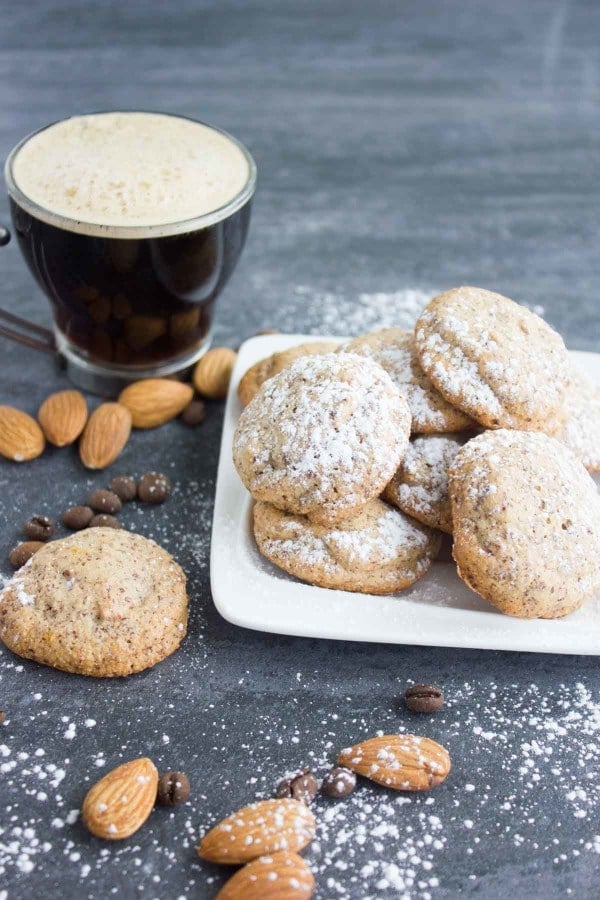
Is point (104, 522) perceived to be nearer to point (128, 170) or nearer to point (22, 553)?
point (22, 553)

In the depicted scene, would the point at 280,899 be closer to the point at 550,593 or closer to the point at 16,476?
the point at 550,593

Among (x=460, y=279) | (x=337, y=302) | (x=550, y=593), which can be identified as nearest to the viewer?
(x=550, y=593)

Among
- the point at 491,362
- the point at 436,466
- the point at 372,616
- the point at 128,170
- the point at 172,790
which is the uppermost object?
the point at 128,170

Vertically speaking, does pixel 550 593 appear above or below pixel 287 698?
above

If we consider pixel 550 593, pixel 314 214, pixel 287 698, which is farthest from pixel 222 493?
pixel 314 214

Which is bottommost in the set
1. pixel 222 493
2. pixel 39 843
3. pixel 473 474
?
pixel 39 843

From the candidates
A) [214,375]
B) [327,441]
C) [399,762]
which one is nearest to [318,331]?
[214,375]
